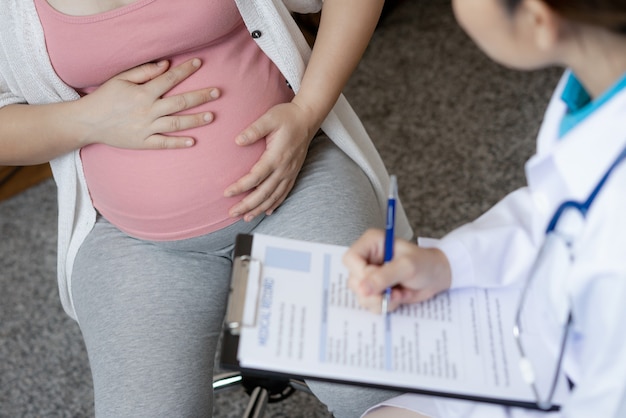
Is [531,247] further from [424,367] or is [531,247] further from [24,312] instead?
[24,312]

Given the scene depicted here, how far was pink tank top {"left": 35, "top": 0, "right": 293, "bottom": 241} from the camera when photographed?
990mm

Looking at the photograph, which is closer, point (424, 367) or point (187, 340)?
point (424, 367)

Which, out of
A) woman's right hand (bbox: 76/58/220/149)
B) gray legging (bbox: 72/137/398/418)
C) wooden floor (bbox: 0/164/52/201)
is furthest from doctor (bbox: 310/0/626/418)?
wooden floor (bbox: 0/164/52/201)

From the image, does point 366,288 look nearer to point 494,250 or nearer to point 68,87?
point 494,250

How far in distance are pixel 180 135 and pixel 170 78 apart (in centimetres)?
8

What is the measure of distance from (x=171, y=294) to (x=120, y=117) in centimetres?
24

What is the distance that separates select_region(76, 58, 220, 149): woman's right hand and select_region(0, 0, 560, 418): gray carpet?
0.66 m

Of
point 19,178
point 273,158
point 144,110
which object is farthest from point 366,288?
point 19,178

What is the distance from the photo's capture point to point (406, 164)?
1816 mm

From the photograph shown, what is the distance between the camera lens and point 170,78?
1.00m

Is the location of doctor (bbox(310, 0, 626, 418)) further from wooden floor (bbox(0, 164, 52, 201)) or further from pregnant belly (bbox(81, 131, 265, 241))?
wooden floor (bbox(0, 164, 52, 201))

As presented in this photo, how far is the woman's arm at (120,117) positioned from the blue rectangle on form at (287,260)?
236 millimetres

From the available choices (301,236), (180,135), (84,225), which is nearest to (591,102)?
(301,236)

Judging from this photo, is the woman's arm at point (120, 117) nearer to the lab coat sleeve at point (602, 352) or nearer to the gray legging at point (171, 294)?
the gray legging at point (171, 294)
